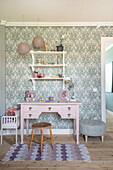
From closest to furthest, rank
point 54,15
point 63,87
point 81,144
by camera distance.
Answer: point 81,144 < point 54,15 < point 63,87

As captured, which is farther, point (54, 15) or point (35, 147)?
point (54, 15)

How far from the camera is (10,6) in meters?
2.99

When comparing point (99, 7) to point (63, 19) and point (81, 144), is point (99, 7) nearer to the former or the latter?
point (63, 19)

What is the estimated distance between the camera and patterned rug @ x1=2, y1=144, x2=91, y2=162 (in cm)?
248

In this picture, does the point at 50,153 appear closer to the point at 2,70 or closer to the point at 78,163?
the point at 78,163

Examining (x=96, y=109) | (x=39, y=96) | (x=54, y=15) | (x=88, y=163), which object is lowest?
(x=88, y=163)

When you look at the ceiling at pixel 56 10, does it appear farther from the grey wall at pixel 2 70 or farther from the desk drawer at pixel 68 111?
the desk drawer at pixel 68 111

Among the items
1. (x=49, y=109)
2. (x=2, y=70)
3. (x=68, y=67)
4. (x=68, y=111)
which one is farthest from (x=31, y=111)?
(x=68, y=67)

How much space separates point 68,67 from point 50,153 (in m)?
2.02

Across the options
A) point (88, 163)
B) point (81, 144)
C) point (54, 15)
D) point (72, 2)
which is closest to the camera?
point (88, 163)

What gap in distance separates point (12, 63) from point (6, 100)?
3.03ft

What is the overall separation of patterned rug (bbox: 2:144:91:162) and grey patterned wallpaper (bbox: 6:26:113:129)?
0.90 meters

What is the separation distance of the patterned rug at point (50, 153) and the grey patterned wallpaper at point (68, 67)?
0.90 metres

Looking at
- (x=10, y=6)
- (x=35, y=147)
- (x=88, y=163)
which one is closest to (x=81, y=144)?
(x=88, y=163)
